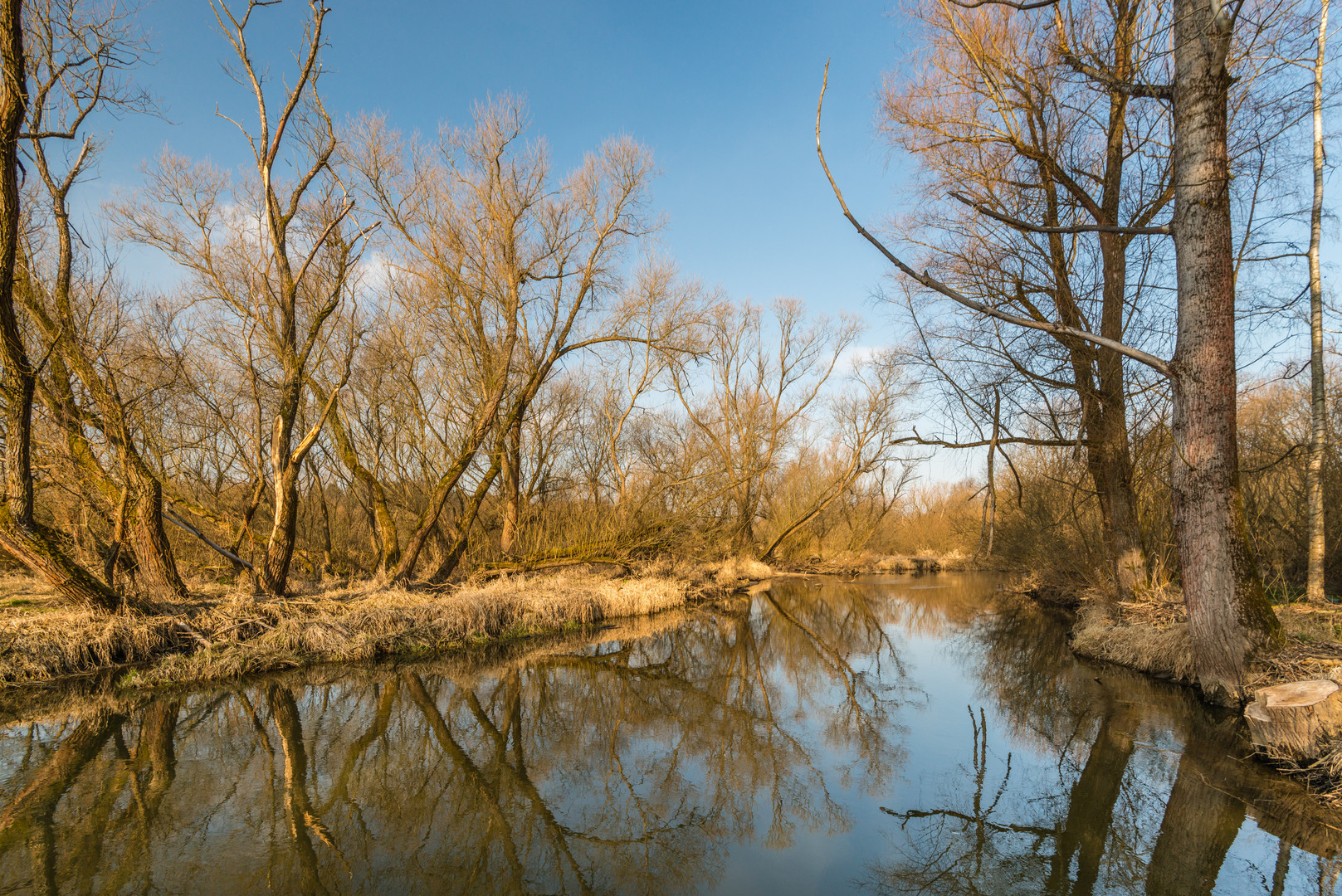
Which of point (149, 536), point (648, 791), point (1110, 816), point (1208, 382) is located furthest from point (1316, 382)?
point (149, 536)

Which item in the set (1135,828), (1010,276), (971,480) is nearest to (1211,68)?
(1010,276)

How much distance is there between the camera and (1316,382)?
9086mm

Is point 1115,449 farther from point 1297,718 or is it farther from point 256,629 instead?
point 256,629

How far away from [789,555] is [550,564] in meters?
15.2

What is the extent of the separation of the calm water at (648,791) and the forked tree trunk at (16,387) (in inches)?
58.3

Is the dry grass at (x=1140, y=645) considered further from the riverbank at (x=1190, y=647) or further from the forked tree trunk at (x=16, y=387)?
the forked tree trunk at (x=16, y=387)

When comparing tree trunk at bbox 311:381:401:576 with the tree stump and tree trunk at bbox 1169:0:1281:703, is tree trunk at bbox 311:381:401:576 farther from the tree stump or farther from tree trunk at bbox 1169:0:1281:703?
the tree stump

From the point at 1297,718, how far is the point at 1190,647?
2757 mm

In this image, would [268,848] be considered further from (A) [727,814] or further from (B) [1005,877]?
(B) [1005,877]

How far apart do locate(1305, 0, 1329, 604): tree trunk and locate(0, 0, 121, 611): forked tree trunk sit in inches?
592

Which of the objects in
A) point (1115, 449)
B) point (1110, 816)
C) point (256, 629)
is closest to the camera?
point (1110, 816)

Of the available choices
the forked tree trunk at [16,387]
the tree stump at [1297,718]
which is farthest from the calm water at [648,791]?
the forked tree trunk at [16,387]

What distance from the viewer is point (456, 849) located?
4141 millimetres

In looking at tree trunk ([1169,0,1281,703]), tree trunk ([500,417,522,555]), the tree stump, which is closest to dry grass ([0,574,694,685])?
tree trunk ([500,417,522,555])
